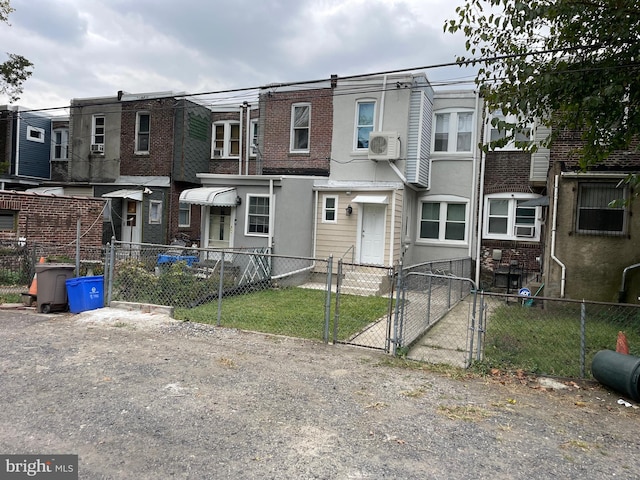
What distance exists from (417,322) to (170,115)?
49.4 ft

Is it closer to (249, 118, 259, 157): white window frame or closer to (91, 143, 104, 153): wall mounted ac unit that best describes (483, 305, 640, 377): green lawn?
(249, 118, 259, 157): white window frame

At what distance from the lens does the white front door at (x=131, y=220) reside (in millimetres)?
19000

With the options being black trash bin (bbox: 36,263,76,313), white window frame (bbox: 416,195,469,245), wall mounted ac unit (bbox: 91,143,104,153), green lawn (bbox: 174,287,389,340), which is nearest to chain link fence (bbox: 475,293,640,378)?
green lawn (bbox: 174,287,389,340)

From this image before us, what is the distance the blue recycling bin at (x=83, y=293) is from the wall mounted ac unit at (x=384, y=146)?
345 inches

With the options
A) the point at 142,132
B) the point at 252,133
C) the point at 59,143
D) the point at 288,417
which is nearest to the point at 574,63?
the point at 288,417

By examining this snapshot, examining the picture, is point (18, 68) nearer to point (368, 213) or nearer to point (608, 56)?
point (368, 213)

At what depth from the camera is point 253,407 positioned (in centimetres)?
485

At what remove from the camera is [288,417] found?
463cm

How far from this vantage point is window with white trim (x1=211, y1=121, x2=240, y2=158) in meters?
20.7

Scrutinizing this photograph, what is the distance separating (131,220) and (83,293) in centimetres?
1081

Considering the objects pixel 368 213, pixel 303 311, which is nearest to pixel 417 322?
pixel 303 311

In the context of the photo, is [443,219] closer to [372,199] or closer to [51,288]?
[372,199]

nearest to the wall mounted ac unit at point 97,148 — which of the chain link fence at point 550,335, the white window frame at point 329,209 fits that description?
the white window frame at point 329,209

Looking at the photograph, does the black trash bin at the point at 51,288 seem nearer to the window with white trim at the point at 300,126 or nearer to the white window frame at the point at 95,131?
the window with white trim at the point at 300,126
